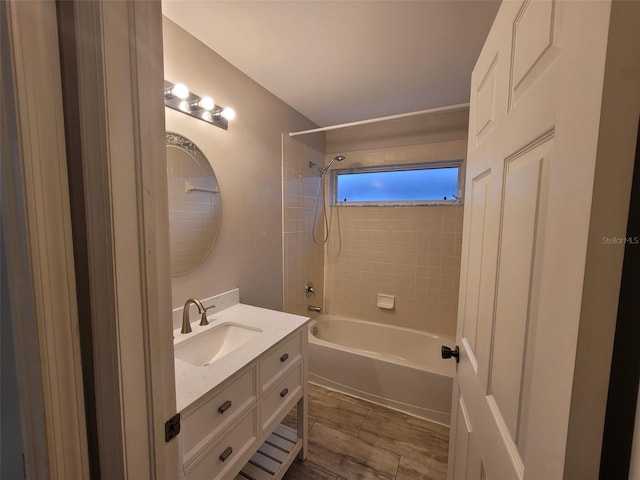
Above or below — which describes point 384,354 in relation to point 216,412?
below

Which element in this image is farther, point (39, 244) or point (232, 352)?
point (232, 352)

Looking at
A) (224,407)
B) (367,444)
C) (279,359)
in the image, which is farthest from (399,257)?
(224,407)

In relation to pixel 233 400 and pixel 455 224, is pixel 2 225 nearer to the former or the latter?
pixel 233 400

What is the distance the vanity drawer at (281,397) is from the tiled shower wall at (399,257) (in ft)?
5.06

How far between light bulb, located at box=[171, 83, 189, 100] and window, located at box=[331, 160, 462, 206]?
5.99 feet

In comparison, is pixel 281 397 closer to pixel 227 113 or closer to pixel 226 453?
pixel 226 453

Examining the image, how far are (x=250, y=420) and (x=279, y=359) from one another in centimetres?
28

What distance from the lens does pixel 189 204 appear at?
1.50m

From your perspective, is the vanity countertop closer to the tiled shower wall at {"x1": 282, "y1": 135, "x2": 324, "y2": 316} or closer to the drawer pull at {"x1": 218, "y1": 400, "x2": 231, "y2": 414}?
the drawer pull at {"x1": 218, "y1": 400, "x2": 231, "y2": 414}

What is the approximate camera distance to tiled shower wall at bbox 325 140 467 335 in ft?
8.20

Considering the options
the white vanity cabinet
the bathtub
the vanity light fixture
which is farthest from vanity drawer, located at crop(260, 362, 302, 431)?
the vanity light fixture

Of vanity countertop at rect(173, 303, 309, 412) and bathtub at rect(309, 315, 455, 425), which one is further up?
vanity countertop at rect(173, 303, 309, 412)

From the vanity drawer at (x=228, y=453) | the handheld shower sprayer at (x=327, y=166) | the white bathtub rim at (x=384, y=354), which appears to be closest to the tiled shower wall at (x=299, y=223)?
the handheld shower sprayer at (x=327, y=166)

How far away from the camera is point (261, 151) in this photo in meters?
2.01
